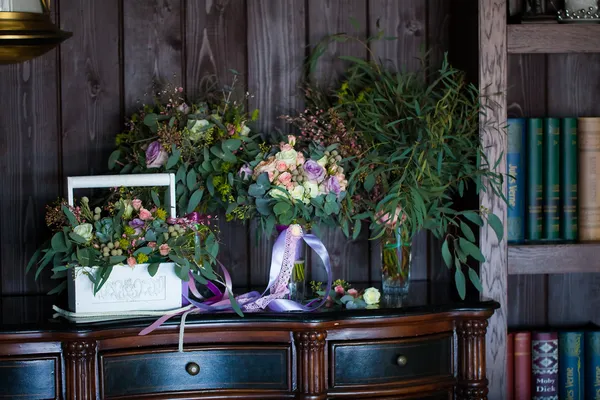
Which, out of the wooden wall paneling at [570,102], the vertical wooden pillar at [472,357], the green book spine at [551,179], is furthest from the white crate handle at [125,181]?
the wooden wall paneling at [570,102]

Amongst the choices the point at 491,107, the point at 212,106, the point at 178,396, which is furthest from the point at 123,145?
the point at 491,107

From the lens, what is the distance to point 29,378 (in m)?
1.82

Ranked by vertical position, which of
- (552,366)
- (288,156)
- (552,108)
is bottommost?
(552,366)

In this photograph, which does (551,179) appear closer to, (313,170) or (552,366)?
(552,366)

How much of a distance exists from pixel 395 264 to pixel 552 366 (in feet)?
1.78

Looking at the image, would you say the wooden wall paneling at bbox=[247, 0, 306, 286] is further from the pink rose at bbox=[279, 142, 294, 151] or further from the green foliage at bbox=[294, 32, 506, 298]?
the pink rose at bbox=[279, 142, 294, 151]

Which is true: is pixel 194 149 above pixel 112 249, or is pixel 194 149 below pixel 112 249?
above

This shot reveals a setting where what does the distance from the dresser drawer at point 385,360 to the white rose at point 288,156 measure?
0.42 metres

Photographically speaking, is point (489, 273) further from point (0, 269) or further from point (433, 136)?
point (0, 269)

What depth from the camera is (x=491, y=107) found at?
211 centimetres

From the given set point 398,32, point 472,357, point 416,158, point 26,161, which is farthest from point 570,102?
point 26,161

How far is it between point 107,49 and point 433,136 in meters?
0.88

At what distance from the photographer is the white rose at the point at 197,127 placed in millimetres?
2043

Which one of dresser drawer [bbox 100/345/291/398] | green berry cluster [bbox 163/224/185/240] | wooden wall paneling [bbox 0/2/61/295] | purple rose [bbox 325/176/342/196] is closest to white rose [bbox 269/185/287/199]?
purple rose [bbox 325/176/342/196]
